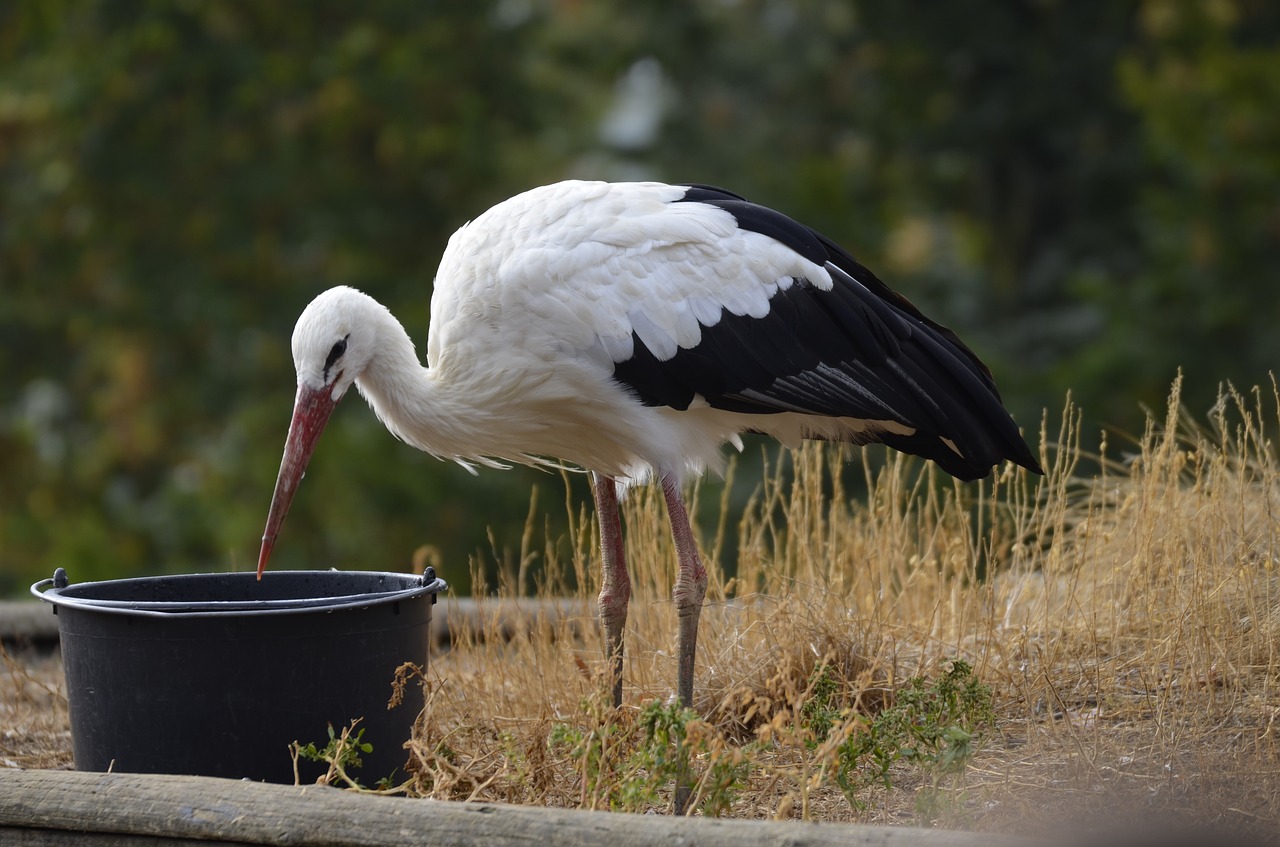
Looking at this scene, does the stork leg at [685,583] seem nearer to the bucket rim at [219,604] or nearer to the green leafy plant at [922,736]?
the green leafy plant at [922,736]

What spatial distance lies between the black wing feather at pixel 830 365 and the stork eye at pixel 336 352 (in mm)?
796

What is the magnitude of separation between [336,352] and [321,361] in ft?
0.19

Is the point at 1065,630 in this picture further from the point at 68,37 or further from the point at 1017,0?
the point at 68,37

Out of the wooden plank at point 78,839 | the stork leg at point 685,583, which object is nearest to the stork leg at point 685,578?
the stork leg at point 685,583

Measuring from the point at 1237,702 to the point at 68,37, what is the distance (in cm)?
1143

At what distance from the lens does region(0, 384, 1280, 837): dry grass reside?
3.99m

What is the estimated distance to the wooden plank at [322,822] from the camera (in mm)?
2973

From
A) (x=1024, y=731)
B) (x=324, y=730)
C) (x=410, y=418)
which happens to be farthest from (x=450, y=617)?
(x=1024, y=731)

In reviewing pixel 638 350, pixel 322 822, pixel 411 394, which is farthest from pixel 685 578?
pixel 322 822

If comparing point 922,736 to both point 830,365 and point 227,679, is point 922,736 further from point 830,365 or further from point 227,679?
point 227,679

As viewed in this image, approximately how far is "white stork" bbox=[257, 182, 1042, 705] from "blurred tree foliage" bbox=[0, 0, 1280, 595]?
6901mm

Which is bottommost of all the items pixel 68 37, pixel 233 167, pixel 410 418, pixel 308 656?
pixel 308 656

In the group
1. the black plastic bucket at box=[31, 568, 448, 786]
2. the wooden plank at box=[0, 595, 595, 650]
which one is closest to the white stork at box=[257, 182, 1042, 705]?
the black plastic bucket at box=[31, 568, 448, 786]

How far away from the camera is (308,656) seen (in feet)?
12.7
